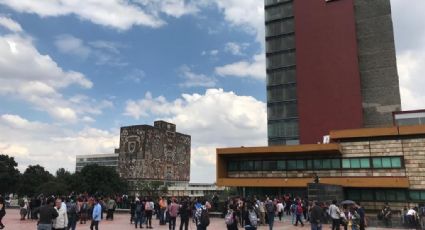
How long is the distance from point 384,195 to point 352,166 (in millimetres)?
3948

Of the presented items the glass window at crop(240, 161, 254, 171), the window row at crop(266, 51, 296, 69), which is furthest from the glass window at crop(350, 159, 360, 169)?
the window row at crop(266, 51, 296, 69)

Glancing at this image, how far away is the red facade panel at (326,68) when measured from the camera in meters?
60.8

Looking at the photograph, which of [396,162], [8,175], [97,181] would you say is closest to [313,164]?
[396,162]

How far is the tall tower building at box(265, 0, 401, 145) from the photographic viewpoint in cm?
6125

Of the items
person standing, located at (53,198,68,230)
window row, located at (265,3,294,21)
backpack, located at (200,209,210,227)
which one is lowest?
backpack, located at (200,209,210,227)

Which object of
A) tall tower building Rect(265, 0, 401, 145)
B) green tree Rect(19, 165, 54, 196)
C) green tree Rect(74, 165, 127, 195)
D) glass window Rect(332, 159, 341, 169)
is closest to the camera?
glass window Rect(332, 159, 341, 169)

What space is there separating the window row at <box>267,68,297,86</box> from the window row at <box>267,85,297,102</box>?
0.94 m

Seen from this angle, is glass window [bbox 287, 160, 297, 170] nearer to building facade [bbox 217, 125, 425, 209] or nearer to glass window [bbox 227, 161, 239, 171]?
building facade [bbox 217, 125, 425, 209]

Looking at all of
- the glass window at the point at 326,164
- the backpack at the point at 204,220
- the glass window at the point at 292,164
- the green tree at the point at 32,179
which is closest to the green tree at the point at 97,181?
the green tree at the point at 32,179

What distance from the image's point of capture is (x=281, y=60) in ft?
242

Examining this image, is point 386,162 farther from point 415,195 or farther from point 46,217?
point 46,217

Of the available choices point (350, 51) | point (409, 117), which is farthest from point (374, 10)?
point (409, 117)

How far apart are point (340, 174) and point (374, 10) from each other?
3828cm

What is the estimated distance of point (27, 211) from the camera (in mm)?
27453
